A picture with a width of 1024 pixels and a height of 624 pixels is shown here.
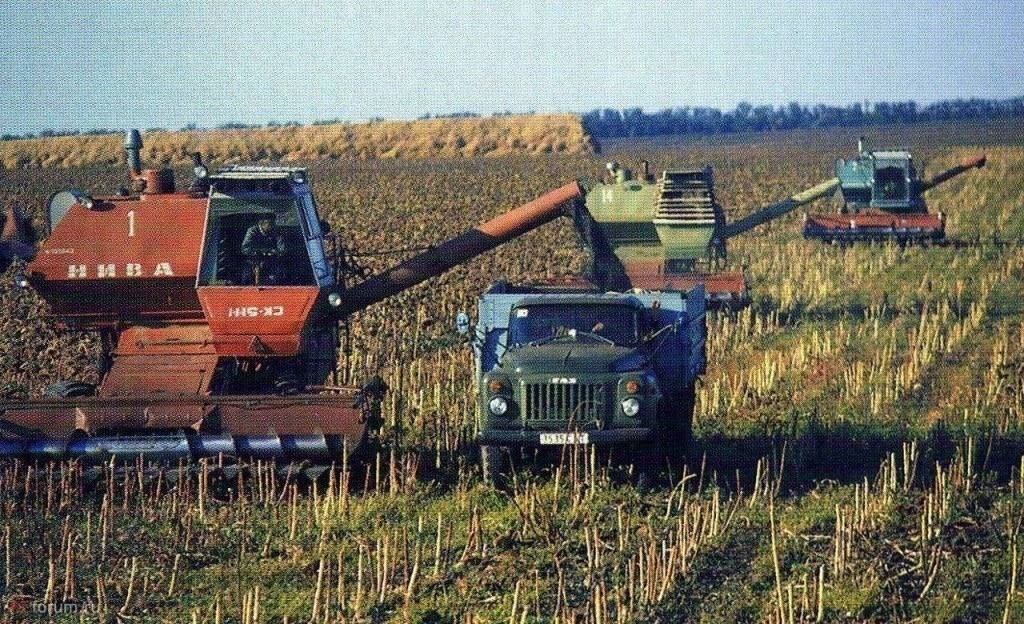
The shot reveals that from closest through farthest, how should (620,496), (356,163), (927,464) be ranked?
1. (620,496)
2. (927,464)
3. (356,163)

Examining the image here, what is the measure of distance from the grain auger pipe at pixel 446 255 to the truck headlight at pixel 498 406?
2.25 m

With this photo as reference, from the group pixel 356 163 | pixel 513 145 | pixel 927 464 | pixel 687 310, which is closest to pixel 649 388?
pixel 687 310

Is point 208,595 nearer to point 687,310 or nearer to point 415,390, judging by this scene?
point 687,310

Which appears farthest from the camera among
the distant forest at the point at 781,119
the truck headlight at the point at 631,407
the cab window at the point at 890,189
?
the distant forest at the point at 781,119

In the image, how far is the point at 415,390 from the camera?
17.0 meters

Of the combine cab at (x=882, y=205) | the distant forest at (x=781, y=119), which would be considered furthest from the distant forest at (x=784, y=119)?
the combine cab at (x=882, y=205)

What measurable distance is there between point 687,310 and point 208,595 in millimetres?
5972

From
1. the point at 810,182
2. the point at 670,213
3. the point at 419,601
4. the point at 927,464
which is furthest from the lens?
the point at 810,182

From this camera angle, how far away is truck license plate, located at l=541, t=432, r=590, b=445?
505 inches

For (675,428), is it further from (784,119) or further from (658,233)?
(784,119)

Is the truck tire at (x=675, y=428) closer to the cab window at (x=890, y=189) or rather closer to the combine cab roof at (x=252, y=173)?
the combine cab roof at (x=252, y=173)

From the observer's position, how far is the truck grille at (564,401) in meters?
13.0

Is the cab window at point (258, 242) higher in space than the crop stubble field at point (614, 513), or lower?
higher

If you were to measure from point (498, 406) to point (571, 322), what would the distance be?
1326 millimetres
